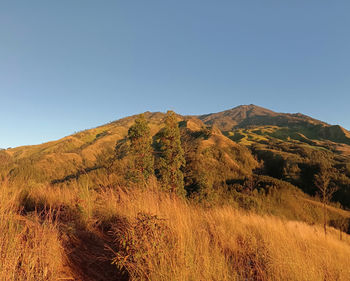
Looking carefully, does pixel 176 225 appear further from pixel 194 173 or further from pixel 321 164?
pixel 321 164

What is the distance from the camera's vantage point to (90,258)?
10.0 ft

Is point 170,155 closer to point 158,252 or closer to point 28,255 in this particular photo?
point 158,252

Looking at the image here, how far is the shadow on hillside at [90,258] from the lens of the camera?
2.70 m

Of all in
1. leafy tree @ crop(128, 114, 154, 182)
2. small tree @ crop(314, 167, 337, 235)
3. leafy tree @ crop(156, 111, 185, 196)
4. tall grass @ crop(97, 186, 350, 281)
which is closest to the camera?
tall grass @ crop(97, 186, 350, 281)

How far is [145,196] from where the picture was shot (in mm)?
4516

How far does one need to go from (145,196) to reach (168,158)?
2526cm

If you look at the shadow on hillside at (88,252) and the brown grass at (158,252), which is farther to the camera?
the shadow on hillside at (88,252)

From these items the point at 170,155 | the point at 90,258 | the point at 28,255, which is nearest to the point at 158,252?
the point at 90,258

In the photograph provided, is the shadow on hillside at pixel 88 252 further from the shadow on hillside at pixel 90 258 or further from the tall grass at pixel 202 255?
the tall grass at pixel 202 255

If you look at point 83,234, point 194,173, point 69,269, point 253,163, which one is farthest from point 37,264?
point 253,163

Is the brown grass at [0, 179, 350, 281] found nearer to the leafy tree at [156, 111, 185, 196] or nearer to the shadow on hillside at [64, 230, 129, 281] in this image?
the shadow on hillside at [64, 230, 129, 281]

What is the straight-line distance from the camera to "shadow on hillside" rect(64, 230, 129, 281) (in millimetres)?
2703

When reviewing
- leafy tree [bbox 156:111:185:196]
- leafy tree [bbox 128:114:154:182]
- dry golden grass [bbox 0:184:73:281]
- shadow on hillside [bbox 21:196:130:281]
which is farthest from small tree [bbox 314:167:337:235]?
dry golden grass [bbox 0:184:73:281]

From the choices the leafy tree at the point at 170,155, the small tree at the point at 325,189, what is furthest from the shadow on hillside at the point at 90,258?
the small tree at the point at 325,189
